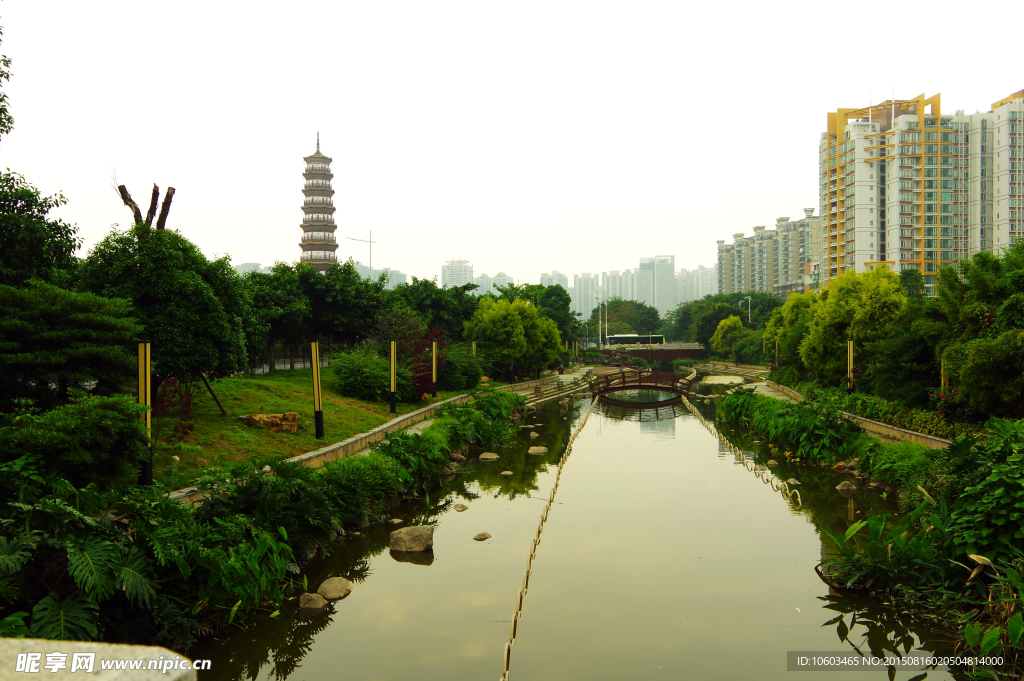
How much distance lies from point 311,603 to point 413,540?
92.8 inches

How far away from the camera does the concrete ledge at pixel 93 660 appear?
1362 mm

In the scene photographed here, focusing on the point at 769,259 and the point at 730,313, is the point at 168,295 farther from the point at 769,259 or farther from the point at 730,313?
the point at 769,259

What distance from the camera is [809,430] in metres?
16.2

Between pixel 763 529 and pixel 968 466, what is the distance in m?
4.25

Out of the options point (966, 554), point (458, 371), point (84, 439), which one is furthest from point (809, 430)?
point (84, 439)

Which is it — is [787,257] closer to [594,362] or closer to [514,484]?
[594,362]

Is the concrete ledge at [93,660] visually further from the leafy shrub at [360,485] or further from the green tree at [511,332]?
the green tree at [511,332]

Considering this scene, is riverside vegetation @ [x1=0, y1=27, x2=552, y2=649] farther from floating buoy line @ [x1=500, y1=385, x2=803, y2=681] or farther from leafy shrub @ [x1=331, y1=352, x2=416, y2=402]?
leafy shrub @ [x1=331, y1=352, x2=416, y2=402]

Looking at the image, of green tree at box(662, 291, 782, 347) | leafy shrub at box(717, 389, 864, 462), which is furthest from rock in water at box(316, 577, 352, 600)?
green tree at box(662, 291, 782, 347)

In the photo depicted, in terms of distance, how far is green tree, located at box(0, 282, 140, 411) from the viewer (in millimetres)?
7656

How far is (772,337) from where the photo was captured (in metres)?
39.3

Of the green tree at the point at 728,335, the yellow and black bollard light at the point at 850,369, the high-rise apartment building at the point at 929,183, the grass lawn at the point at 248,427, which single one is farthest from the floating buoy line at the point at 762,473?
the high-rise apartment building at the point at 929,183

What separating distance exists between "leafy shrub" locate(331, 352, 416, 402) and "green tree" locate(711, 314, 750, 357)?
4443 centimetres

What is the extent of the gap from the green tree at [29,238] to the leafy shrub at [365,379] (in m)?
8.65
